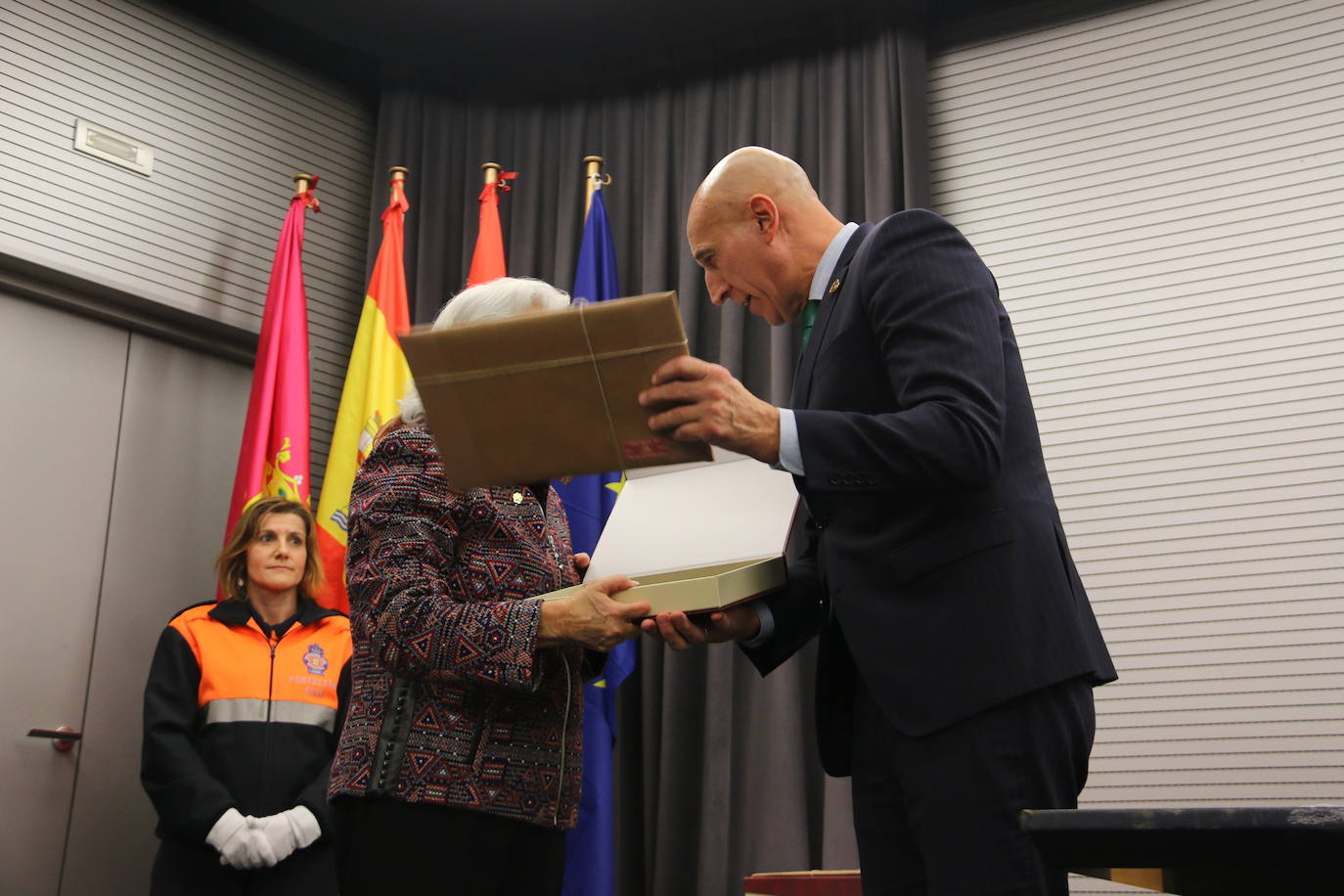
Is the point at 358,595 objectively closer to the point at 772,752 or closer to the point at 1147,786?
the point at 772,752

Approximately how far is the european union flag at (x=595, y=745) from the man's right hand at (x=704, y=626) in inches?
67.7

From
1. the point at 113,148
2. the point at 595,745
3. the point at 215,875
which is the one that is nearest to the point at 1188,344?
the point at 595,745

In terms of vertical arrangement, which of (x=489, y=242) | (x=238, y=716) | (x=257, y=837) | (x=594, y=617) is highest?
(x=489, y=242)

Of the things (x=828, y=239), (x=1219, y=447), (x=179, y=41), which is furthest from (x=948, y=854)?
(x=179, y=41)

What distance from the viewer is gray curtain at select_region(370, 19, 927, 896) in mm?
3811

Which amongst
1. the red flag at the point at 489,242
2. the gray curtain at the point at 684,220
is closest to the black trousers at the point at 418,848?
the gray curtain at the point at 684,220

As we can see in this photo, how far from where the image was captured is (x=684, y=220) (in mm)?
4496

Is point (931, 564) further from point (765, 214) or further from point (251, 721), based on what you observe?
point (251, 721)

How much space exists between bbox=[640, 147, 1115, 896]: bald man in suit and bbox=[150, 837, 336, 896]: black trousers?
212 centimetres

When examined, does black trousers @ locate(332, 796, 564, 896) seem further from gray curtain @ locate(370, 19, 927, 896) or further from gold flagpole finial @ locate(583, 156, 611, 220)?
gold flagpole finial @ locate(583, 156, 611, 220)

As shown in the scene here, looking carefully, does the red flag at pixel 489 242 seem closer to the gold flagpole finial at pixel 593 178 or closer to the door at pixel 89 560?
the gold flagpole finial at pixel 593 178

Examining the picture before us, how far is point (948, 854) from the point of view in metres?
1.31

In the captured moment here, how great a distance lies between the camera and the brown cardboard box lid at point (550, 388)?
1.45 meters

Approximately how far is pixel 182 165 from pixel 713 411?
3725 millimetres
